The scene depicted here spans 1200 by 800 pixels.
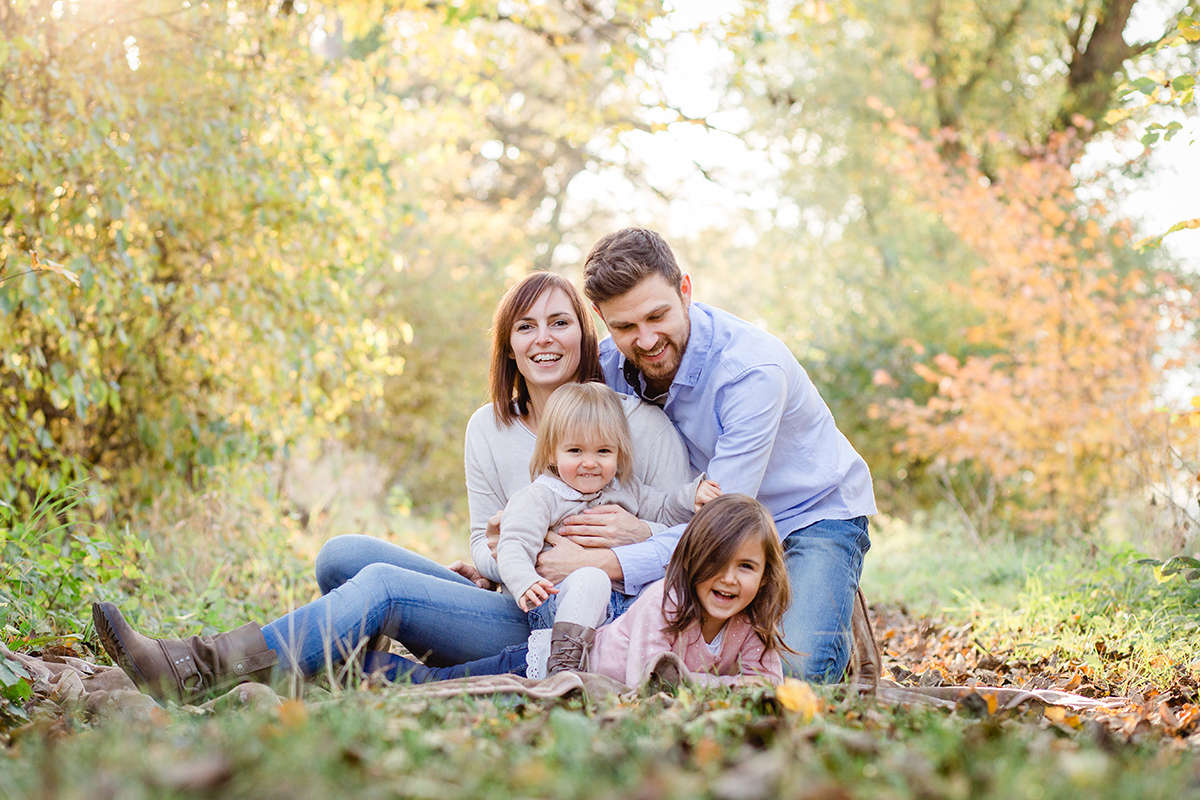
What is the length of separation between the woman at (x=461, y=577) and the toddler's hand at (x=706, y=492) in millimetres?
219

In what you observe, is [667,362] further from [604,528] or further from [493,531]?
[493,531]

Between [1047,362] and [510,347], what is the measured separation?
17.3 feet

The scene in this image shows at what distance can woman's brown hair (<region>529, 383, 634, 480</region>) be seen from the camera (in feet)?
10.3

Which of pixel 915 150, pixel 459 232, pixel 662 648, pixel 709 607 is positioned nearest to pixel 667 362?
pixel 709 607

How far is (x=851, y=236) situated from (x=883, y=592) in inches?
351

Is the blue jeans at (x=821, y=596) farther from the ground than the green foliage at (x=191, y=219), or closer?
closer

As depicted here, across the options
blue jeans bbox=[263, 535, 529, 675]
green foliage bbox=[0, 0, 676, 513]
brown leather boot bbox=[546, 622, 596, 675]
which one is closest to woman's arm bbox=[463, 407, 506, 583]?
blue jeans bbox=[263, 535, 529, 675]

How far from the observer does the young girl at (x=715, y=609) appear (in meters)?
2.82

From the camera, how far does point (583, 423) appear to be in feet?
10.2

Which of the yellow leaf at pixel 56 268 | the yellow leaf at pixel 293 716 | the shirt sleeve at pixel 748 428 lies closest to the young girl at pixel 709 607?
the shirt sleeve at pixel 748 428

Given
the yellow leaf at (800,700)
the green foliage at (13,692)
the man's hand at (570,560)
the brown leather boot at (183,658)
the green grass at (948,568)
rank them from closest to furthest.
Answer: the yellow leaf at (800,700)
the green foliage at (13,692)
the brown leather boot at (183,658)
the man's hand at (570,560)
the green grass at (948,568)

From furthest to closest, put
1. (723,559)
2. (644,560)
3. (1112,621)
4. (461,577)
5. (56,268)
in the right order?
(1112,621)
(461,577)
(56,268)
(644,560)
(723,559)

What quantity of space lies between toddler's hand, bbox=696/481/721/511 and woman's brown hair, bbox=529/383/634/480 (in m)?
0.28

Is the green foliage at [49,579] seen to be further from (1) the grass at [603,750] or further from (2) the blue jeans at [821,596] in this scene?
(2) the blue jeans at [821,596]
